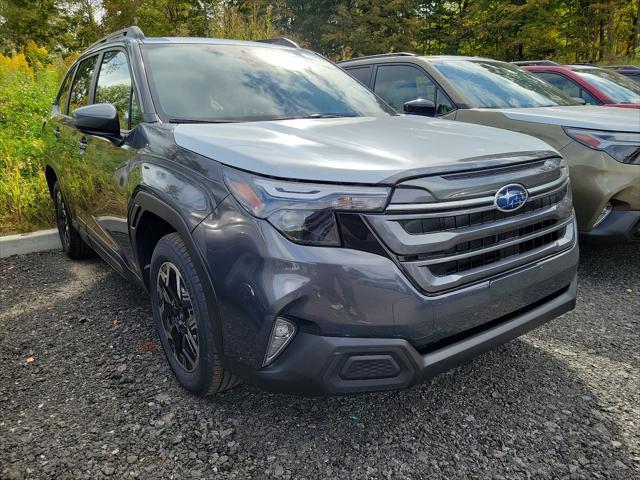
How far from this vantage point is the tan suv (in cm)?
345

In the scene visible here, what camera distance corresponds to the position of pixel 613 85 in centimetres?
621

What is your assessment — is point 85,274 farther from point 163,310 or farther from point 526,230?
point 526,230

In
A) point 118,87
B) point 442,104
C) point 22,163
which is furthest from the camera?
point 22,163

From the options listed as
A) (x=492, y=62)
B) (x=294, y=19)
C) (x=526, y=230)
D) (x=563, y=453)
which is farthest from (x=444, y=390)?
(x=294, y=19)

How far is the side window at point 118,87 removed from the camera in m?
2.68

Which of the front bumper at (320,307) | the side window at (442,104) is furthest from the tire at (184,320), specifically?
the side window at (442,104)

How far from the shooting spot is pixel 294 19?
114 ft

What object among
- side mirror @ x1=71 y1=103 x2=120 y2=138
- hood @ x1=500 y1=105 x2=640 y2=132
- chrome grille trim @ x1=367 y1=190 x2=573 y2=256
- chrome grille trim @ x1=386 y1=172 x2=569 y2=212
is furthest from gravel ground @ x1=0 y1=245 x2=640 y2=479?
hood @ x1=500 y1=105 x2=640 y2=132

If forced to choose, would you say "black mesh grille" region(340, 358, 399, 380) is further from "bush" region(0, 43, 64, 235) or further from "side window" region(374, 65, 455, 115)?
"bush" region(0, 43, 64, 235)

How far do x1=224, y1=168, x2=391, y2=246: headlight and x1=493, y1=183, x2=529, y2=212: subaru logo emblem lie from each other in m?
0.49

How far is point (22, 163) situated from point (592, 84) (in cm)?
675

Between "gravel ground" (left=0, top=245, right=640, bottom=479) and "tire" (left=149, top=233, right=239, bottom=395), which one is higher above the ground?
"tire" (left=149, top=233, right=239, bottom=395)

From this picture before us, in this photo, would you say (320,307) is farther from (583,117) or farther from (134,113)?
(583,117)

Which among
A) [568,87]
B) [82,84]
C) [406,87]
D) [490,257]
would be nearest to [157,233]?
[490,257]
